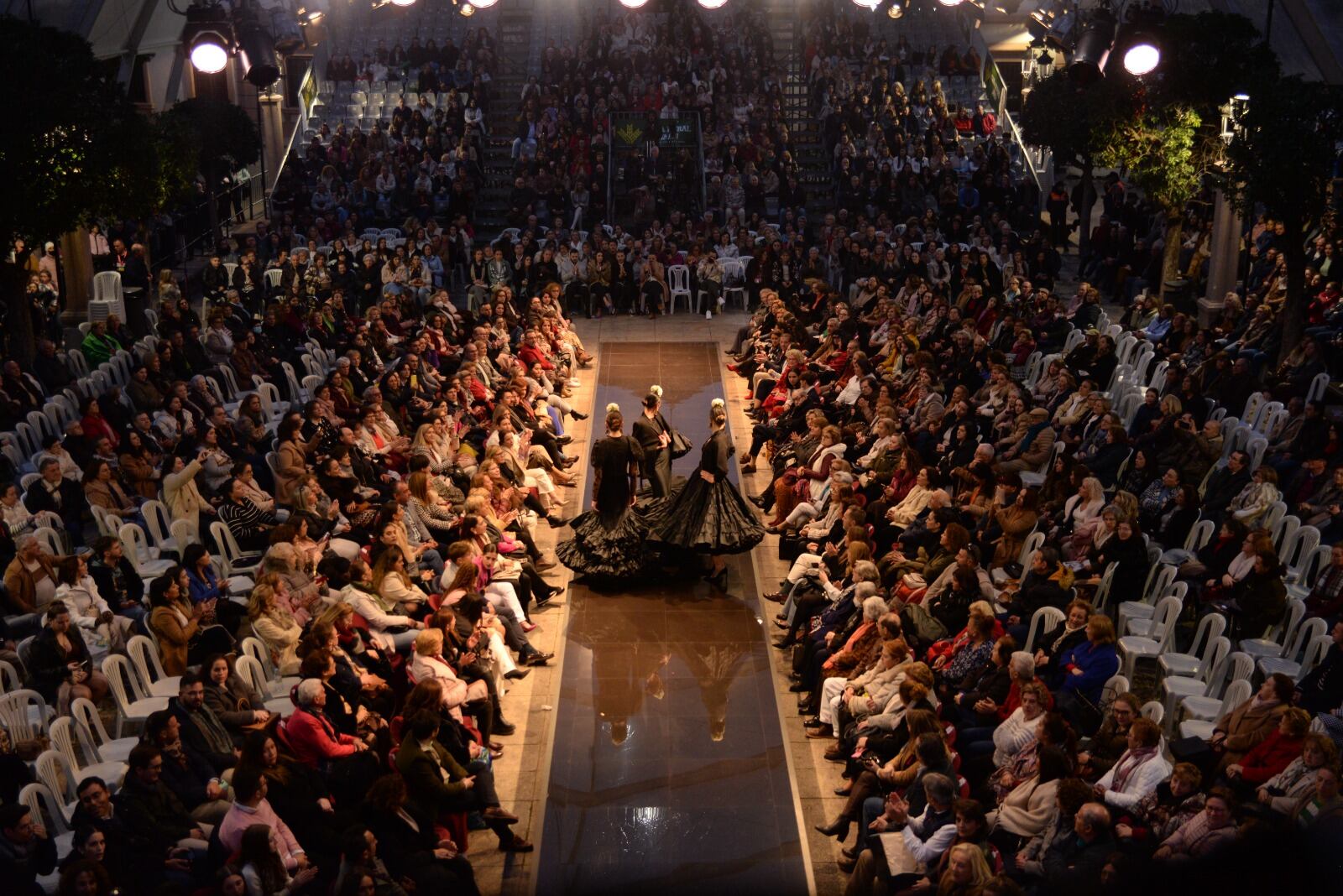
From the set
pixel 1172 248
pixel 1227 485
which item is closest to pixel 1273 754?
pixel 1227 485

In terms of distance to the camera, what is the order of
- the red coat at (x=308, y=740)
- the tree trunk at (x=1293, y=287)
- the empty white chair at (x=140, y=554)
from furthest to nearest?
the tree trunk at (x=1293, y=287) < the empty white chair at (x=140, y=554) < the red coat at (x=308, y=740)

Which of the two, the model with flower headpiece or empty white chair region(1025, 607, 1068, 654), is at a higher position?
the model with flower headpiece

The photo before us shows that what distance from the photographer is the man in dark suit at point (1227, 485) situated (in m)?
9.44

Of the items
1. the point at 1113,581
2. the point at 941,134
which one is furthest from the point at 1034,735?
the point at 941,134

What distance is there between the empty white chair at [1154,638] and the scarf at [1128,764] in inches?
72.7

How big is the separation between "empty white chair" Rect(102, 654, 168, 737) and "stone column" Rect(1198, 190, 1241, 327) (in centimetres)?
1268

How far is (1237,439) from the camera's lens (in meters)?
10.8

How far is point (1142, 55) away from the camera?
38.4 feet

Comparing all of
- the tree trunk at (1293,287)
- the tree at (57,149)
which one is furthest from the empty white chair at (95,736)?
the tree trunk at (1293,287)

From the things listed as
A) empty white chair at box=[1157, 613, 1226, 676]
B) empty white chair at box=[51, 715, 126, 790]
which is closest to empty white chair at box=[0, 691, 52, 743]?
empty white chair at box=[51, 715, 126, 790]

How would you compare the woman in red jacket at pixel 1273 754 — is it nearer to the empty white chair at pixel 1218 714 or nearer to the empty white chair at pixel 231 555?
the empty white chair at pixel 1218 714

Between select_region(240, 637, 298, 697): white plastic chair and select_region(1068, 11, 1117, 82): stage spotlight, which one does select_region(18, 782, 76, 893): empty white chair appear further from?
select_region(1068, 11, 1117, 82): stage spotlight

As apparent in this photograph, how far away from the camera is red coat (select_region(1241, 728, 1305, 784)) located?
595cm

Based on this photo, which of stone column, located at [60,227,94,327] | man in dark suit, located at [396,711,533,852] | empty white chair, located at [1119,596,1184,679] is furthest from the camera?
stone column, located at [60,227,94,327]
